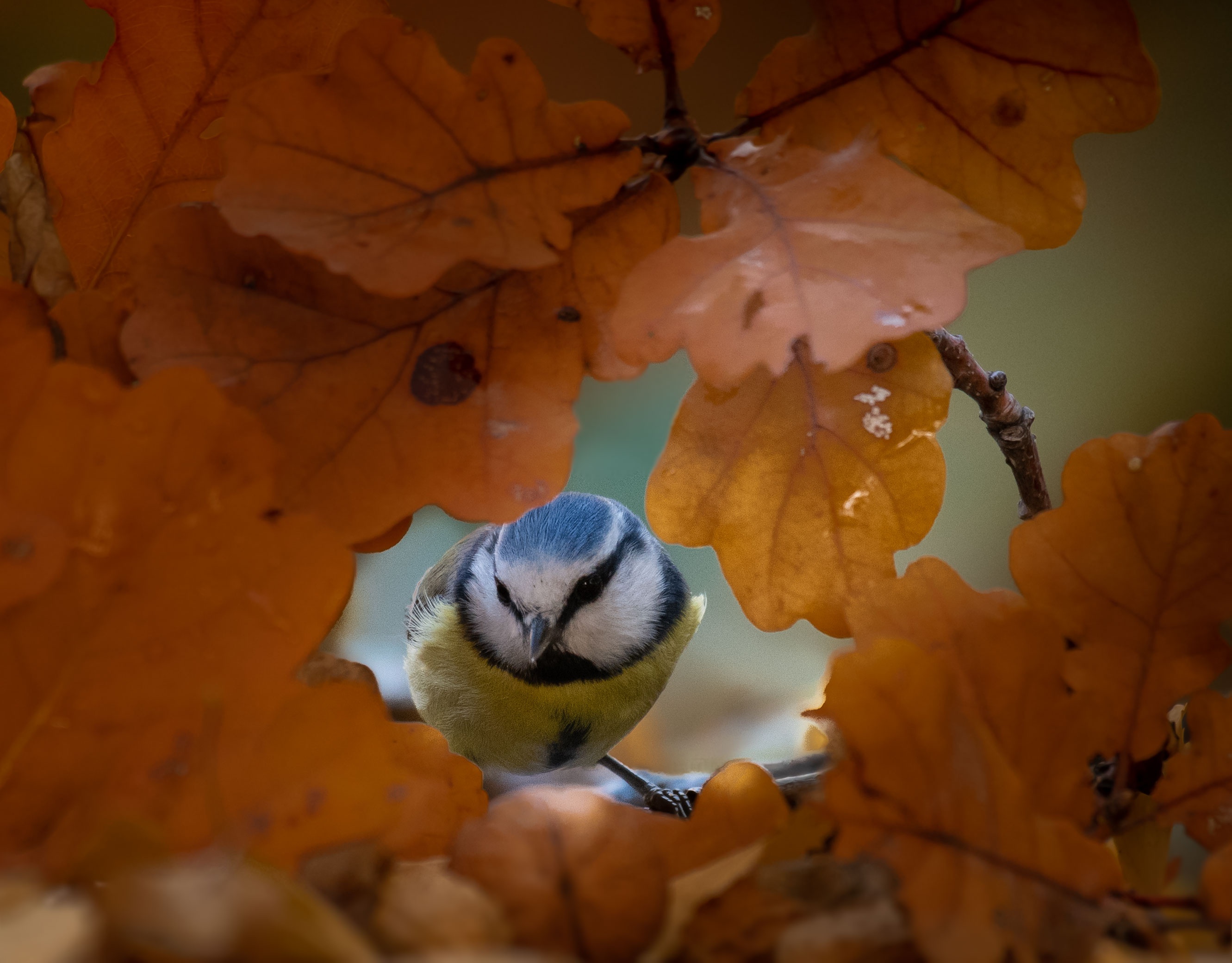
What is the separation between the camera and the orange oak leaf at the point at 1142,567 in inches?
8.7

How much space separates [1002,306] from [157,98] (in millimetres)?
752

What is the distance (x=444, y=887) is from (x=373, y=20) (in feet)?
0.61

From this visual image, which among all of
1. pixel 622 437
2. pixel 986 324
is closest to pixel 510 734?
pixel 622 437

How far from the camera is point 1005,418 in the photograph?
356mm

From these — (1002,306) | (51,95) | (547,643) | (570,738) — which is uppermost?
(51,95)

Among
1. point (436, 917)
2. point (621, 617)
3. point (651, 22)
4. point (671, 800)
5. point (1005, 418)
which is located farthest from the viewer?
point (621, 617)

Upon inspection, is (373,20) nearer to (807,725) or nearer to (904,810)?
(904,810)

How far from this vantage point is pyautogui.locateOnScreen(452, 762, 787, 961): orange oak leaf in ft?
0.51

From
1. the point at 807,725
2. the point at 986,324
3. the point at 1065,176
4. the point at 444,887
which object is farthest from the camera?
the point at 986,324

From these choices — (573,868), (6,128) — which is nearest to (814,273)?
(573,868)

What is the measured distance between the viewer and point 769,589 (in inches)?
10.8

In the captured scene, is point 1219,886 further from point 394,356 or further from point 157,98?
point 157,98

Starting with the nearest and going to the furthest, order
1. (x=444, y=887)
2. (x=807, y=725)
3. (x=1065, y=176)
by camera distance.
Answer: (x=444, y=887), (x=1065, y=176), (x=807, y=725)

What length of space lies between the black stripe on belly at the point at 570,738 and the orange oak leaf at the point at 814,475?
658 millimetres
